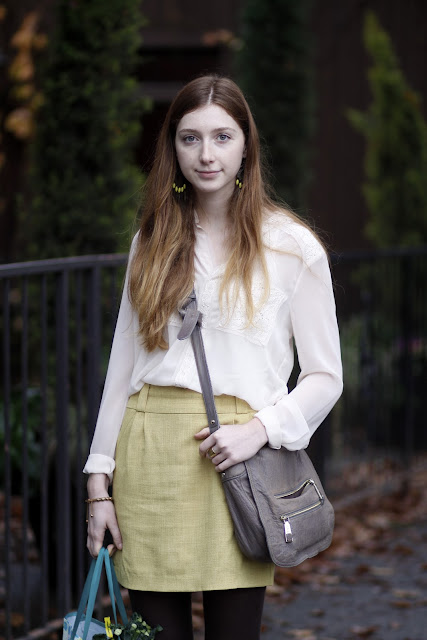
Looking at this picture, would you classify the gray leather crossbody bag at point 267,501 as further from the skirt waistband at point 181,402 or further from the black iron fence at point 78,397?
the black iron fence at point 78,397

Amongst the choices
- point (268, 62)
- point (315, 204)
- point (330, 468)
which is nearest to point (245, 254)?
point (330, 468)

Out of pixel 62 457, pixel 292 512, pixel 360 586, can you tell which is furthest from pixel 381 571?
pixel 292 512

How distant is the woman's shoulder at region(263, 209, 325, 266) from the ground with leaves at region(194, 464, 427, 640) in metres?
2.39

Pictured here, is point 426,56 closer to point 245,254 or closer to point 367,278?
point 367,278

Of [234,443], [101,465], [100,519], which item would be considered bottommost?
[100,519]

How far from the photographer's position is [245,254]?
2465mm

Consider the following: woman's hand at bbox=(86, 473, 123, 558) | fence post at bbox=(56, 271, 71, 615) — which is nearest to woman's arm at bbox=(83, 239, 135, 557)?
woman's hand at bbox=(86, 473, 123, 558)

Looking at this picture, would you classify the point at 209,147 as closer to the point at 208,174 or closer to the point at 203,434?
the point at 208,174

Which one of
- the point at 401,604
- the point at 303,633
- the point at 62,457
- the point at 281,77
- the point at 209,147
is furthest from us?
the point at 281,77

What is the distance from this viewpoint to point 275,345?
8.14 ft

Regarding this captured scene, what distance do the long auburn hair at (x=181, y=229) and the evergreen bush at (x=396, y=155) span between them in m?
5.54

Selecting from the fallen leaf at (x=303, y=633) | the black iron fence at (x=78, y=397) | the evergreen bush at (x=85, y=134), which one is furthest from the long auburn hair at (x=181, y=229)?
the evergreen bush at (x=85, y=134)

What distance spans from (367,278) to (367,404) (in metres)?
0.81

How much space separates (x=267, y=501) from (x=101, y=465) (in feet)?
1.55
